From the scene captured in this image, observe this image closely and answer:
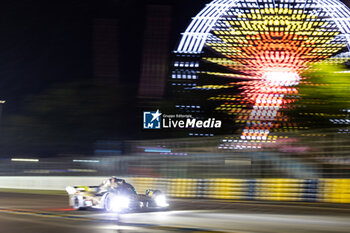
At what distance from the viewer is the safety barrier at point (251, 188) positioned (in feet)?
49.4

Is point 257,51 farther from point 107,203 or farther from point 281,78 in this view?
point 107,203

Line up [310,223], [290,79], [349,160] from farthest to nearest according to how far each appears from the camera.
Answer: [290,79] < [349,160] < [310,223]

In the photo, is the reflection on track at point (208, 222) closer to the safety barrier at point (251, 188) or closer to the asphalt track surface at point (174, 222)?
the asphalt track surface at point (174, 222)

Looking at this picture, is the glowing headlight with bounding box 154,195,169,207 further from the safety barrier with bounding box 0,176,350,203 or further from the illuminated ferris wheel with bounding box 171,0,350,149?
the illuminated ferris wheel with bounding box 171,0,350,149

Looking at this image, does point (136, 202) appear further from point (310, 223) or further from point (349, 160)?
point (349, 160)

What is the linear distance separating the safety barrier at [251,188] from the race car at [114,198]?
4.82m

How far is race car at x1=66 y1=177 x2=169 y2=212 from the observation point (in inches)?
A: 485

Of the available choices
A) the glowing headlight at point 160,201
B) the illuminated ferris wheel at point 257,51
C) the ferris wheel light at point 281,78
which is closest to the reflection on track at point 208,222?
the glowing headlight at point 160,201

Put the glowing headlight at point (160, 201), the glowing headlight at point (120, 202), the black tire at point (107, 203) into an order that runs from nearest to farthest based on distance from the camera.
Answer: the glowing headlight at point (120, 202) → the black tire at point (107, 203) → the glowing headlight at point (160, 201)

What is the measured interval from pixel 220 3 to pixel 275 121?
508 inches

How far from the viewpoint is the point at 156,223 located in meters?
9.73

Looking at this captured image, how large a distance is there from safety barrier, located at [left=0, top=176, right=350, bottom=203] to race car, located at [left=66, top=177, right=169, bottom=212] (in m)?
4.82

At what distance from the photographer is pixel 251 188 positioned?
56.6 feet

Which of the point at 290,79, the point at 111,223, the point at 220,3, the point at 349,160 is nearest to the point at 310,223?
the point at 111,223
